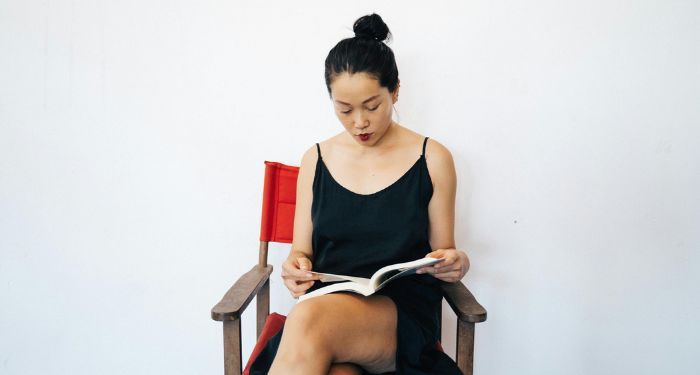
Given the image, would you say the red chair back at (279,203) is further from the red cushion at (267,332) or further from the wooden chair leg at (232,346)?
the wooden chair leg at (232,346)

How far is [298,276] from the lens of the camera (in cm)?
114

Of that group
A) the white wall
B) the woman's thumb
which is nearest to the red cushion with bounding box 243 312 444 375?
the woman's thumb

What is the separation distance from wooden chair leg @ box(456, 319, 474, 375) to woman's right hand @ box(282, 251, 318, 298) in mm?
351

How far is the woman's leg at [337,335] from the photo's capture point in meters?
0.94

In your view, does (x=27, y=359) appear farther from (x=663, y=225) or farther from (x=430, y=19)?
(x=663, y=225)

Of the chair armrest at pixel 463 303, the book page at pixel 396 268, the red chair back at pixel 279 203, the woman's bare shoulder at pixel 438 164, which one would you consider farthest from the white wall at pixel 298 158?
the book page at pixel 396 268

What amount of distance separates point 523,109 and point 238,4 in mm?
939

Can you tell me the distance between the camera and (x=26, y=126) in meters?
1.57

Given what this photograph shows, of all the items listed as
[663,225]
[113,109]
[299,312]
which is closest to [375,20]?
[299,312]

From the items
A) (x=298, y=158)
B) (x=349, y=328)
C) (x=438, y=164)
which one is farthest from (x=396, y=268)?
(x=298, y=158)

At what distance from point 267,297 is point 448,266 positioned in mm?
588

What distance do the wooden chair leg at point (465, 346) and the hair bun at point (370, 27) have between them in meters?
0.70

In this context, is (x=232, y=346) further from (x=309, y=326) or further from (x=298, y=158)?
(x=298, y=158)

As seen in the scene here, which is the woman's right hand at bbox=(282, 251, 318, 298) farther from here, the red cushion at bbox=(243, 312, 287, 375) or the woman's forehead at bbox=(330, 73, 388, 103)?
the woman's forehead at bbox=(330, 73, 388, 103)
